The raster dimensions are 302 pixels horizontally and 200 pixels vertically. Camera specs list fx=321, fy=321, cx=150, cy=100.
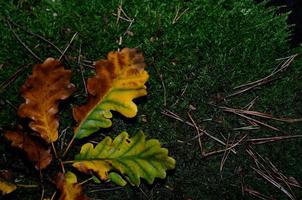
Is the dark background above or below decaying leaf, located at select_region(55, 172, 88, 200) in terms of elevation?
above

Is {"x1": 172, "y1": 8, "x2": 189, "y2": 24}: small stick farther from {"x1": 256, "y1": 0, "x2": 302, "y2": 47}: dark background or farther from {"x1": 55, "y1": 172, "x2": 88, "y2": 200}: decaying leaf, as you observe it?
{"x1": 55, "y1": 172, "x2": 88, "y2": 200}: decaying leaf

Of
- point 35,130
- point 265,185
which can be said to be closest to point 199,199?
point 265,185

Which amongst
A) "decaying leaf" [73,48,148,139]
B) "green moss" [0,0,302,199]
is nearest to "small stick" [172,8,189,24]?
"green moss" [0,0,302,199]

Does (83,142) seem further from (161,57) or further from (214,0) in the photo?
(214,0)

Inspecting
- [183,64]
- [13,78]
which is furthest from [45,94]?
[183,64]

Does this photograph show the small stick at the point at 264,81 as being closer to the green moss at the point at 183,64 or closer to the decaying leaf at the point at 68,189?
the green moss at the point at 183,64

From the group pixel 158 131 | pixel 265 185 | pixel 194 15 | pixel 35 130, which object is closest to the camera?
pixel 35 130
